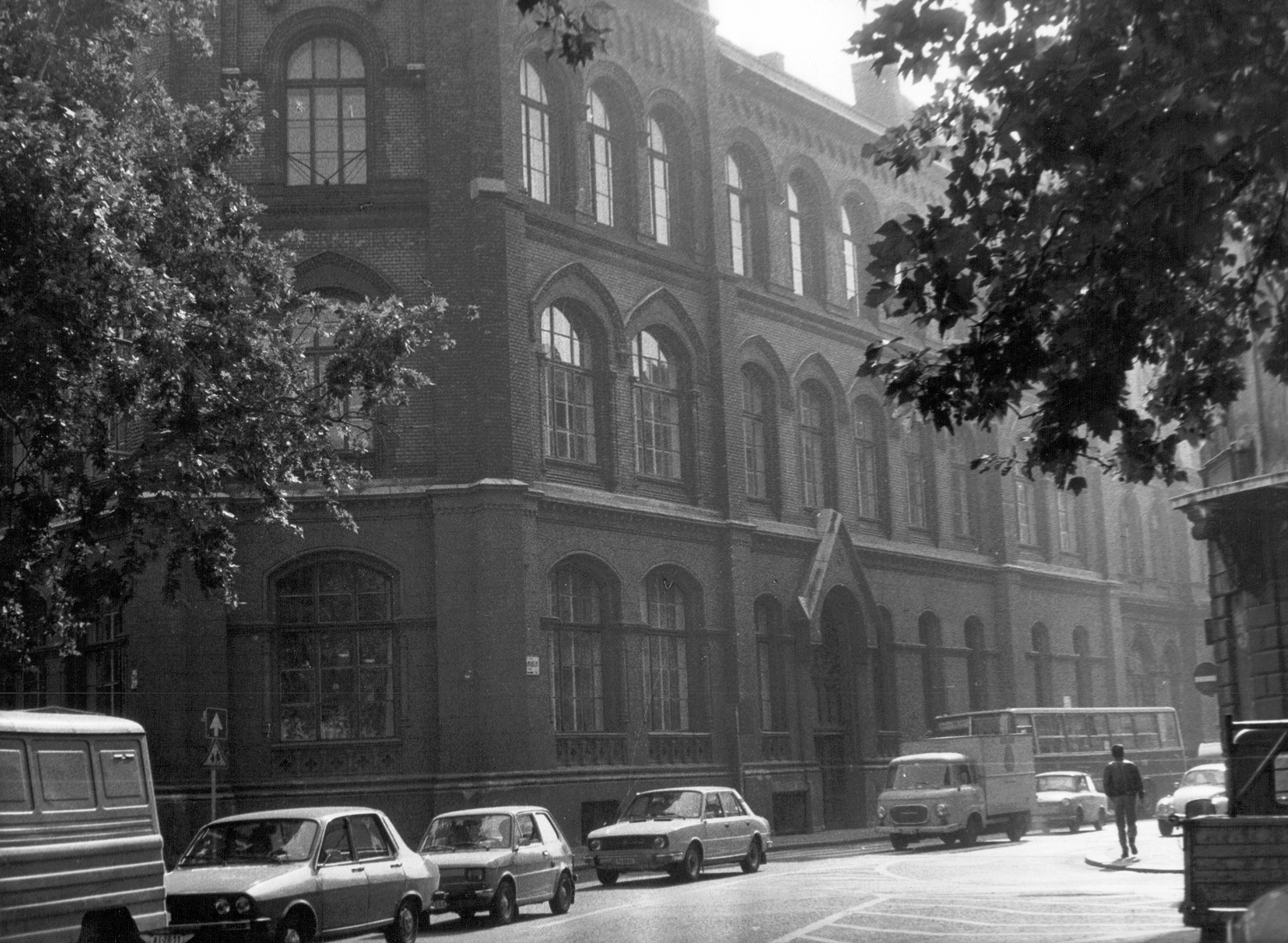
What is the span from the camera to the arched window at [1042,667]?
47312 mm

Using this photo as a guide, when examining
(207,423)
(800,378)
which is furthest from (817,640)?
(207,423)

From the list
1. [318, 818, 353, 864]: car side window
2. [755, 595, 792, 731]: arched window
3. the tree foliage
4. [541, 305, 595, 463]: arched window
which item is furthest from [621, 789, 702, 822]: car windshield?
the tree foliage

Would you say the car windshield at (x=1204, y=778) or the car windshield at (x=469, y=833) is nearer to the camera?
the car windshield at (x=469, y=833)

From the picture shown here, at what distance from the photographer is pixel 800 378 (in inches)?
1585

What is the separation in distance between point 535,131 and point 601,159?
2014 mm

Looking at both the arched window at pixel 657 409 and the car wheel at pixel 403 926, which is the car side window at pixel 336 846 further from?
the arched window at pixel 657 409

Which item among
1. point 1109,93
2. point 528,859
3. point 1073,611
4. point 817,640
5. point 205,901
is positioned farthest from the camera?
point 1073,611

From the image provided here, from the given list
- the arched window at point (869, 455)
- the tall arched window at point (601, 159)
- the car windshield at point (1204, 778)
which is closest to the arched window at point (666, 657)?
the tall arched window at point (601, 159)

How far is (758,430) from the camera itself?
38750mm

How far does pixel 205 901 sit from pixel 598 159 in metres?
22.9

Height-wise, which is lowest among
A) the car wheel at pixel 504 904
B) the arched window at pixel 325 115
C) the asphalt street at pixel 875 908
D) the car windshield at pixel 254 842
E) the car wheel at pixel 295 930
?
the asphalt street at pixel 875 908

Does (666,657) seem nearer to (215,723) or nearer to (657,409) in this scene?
(657,409)

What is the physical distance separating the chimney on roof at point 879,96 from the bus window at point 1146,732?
16.7 meters

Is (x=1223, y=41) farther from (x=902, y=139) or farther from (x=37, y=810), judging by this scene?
(x=37, y=810)
